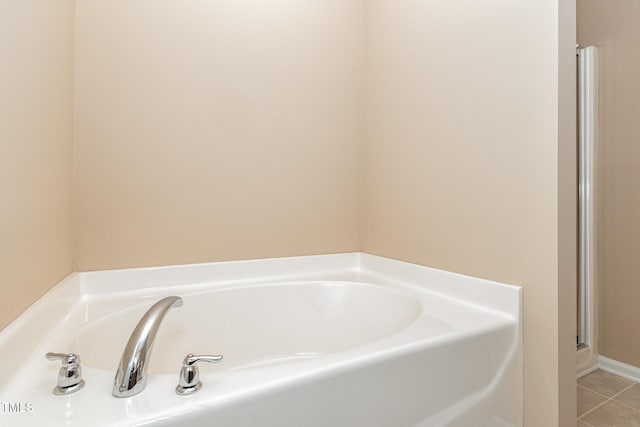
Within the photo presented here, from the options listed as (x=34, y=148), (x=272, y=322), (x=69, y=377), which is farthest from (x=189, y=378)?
(x=272, y=322)

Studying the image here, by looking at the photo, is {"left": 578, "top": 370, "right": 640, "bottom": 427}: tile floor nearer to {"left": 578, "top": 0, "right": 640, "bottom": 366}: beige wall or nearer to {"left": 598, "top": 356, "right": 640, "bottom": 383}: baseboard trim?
{"left": 598, "top": 356, "right": 640, "bottom": 383}: baseboard trim

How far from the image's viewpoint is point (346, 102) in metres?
1.97

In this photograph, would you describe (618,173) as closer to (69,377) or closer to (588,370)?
(588,370)

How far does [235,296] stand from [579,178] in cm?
203

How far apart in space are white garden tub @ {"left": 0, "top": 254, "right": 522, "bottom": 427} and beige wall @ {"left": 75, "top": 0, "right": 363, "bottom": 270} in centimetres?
15

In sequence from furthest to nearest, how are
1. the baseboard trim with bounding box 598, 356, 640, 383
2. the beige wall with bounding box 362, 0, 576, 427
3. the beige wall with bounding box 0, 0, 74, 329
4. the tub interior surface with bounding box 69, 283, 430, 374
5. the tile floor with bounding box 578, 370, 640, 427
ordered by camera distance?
the baseboard trim with bounding box 598, 356, 640, 383, the tile floor with bounding box 578, 370, 640, 427, the tub interior surface with bounding box 69, 283, 430, 374, the beige wall with bounding box 362, 0, 576, 427, the beige wall with bounding box 0, 0, 74, 329

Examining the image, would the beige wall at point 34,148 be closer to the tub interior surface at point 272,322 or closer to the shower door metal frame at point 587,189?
the tub interior surface at point 272,322

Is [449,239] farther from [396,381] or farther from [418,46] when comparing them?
[418,46]

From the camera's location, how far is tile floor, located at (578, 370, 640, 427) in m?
1.50

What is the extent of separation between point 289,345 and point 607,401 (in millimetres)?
1591

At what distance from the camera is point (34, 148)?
0.99 meters

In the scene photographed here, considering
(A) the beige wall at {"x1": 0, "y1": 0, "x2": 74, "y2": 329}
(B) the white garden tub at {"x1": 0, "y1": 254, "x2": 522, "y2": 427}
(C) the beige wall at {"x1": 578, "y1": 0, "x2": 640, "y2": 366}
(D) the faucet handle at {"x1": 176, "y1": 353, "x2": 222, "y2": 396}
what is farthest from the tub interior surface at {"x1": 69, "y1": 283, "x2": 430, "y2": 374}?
(C) the beige wall at {"x1": 578, "y1": 0, "x2": 640, "y2": 366}

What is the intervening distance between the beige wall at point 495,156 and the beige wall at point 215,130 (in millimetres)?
340

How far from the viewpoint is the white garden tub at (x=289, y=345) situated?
0.68 metres
